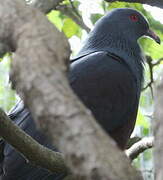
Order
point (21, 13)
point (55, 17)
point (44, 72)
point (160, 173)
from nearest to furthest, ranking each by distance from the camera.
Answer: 1. point (160, 173)
2. point (44, 72)
3. point (21, 13)
4. point (55, 17)

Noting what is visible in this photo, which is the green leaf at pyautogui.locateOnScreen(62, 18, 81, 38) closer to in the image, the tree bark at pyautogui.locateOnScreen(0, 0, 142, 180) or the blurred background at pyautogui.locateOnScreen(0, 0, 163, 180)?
the blurred background at pyautogui.locateOnScreen(0, 0, 163, 180)

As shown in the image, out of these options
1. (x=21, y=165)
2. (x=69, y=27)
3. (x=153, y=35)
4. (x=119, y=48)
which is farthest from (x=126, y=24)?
(x=21, y=165)

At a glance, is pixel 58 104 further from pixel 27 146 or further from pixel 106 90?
pixel 106 90

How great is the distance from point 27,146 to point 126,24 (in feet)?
8.49

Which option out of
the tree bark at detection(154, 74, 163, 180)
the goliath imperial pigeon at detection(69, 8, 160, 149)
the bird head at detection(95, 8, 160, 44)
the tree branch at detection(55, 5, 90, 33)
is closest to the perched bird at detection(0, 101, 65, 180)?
the goliath imperial pigeon at detection(69, 8, 160, 149)

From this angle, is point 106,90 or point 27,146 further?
point 106,90

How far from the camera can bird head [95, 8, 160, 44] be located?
4.66 metres

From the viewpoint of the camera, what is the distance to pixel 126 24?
4734mm

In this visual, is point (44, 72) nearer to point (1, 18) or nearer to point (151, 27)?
point (1, 18)

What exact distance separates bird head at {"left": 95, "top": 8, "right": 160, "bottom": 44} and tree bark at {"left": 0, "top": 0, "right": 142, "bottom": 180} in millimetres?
3407

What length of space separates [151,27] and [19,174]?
1.95 meters

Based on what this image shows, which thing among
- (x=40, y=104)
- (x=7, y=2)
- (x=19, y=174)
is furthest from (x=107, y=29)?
(x=40, y=104)

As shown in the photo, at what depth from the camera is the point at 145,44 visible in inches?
188

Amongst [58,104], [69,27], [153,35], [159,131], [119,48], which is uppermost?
[58,104]
